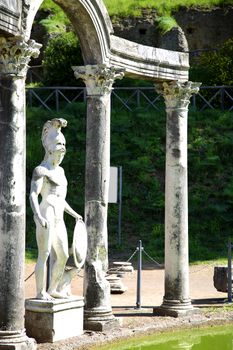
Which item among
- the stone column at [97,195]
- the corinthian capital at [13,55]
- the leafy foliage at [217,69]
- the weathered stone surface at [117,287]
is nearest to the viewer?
the corinthian capital at [13,55]

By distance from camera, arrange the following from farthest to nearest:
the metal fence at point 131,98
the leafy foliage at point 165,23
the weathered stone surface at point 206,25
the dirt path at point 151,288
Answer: the weathered stone surface at point 206,25, the leafy foliage at point 165,23, the metal fence at point 131,98, the dirt path at point 151,288

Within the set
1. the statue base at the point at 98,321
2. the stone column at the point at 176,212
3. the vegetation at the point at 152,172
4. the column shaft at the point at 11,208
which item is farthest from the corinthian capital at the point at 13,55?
the vegetation at the point at 152,172

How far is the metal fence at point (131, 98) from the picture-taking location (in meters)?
29.5

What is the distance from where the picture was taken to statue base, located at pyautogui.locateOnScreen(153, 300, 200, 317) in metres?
12.2

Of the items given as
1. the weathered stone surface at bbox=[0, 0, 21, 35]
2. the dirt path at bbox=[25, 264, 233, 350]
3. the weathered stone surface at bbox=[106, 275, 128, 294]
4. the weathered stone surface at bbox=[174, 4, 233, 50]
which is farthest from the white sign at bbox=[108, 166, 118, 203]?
the weathered stone surface at bbox=[174, 4, 233, 50]

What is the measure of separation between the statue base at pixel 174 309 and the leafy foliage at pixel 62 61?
770 inches

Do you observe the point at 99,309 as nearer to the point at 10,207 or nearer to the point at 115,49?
the point at 10,207

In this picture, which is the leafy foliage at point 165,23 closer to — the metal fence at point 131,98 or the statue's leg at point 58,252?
the metal fence at point 131,98

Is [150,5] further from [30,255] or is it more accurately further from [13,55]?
[13,55]

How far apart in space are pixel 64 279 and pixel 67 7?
363 centimetres

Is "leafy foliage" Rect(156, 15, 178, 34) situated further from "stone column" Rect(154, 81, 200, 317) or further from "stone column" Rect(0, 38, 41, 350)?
"stone column" Rect(0, 38, 41, 350)

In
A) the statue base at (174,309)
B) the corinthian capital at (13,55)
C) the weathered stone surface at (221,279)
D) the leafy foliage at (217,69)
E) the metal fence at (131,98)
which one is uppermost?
the leafy foliage at (217,69)

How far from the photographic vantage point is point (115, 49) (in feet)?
37.8

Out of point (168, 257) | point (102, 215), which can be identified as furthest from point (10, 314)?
point (168, 257)
